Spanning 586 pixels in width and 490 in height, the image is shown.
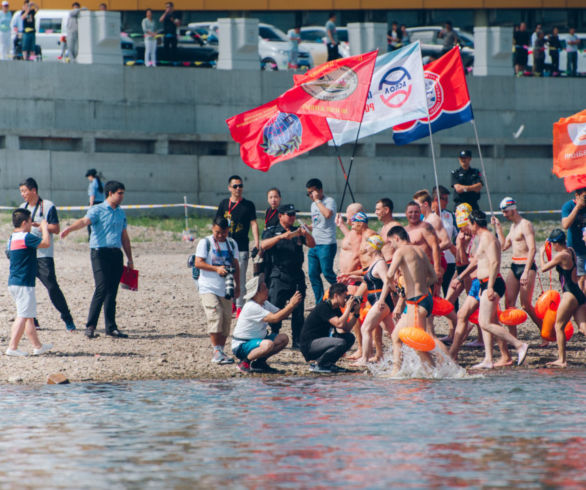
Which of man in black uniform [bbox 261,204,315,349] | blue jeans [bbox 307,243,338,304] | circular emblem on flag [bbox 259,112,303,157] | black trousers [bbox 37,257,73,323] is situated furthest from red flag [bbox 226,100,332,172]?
black trousers [bbox 37,257,73,323]

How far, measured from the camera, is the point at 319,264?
49.2 feet

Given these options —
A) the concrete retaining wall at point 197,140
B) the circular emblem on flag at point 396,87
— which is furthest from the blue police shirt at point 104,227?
the concrete retaining wall at point 197,140

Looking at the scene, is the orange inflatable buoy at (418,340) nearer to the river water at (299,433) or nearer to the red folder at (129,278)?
the river water at (299,433)

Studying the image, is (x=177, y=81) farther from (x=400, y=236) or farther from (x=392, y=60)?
(x=400, y=236)

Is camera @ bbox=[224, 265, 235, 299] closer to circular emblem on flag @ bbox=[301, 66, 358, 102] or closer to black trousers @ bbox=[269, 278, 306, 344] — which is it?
Result: black trousers @ bbox=[269, 278, 306, 344]

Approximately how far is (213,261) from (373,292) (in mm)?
1878

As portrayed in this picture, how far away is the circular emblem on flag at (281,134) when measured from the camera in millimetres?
15719

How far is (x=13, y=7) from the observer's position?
35344mm

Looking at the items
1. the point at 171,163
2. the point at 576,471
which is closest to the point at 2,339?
the point at 576,471

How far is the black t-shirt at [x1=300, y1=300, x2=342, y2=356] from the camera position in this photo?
42.0 feet

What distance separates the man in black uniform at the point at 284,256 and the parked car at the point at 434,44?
15.9 metres

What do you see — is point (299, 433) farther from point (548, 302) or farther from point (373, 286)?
point (548, 302)

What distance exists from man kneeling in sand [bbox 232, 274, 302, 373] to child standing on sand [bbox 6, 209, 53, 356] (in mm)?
2287

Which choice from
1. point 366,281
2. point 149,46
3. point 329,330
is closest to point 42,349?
point 329,330
